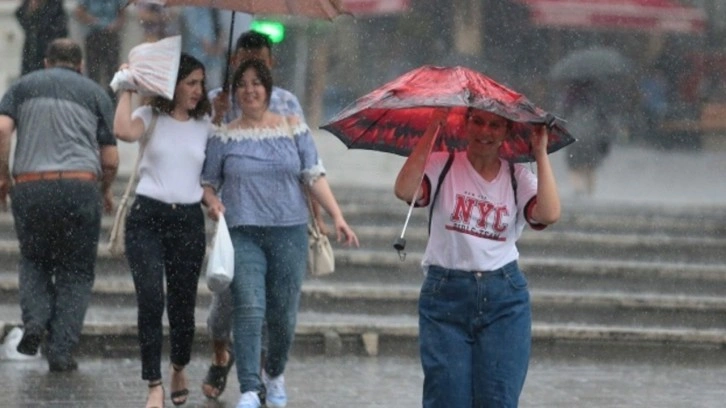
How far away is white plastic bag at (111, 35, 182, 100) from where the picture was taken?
31.3 feet

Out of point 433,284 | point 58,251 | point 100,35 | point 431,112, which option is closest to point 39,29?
point 100,35

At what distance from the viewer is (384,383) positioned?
36.8 feet

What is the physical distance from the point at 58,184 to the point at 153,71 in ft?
5.53

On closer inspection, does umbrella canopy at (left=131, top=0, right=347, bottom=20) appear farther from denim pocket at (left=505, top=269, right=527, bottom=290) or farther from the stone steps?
the stone steps

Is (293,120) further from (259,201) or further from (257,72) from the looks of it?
(259,201)

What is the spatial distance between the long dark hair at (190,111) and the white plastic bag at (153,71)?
0.23 ft

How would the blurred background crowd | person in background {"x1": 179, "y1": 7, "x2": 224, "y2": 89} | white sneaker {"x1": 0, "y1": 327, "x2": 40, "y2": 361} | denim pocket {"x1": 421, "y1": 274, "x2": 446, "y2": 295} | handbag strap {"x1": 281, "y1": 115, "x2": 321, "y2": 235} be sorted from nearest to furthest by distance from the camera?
denim pocket {"x1": 421, "y1": 274, "x2": 446, "y2": 295}
handbag strap {"x1": 281, "y1": 115, "x2": 321, "y2": 235}
white sneaker {"x1": 0, "y1": 327, "x2": 40, "y2": 361}
person in background {"x1": 179, "y1": 7, "x2": 224, "y2": 89}
the blurred background crowd

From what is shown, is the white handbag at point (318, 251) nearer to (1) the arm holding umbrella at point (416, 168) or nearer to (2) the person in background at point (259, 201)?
(2) the person in background at point (259, 201)

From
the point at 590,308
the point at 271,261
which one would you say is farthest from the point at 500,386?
the point at 590,308

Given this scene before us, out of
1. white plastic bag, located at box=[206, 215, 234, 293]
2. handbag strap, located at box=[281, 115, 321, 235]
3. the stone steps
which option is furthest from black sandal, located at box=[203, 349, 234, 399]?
the stone steps

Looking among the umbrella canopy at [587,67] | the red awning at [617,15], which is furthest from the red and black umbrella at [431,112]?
the red awning at [617,15]

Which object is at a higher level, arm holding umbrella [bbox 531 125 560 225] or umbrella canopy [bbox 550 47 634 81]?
arm holding umbrella [bbox 531 125 560 225]

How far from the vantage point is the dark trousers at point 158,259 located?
9.70 m

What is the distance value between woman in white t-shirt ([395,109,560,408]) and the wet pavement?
2785mm
